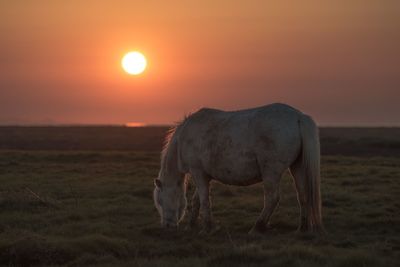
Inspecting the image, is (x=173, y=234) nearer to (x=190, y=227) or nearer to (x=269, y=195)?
(x=190, y=227)

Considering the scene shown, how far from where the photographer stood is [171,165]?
38.4ft

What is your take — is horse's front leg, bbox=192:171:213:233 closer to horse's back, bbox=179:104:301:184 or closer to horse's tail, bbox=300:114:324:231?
horse's back, bbox=179:104:301:184

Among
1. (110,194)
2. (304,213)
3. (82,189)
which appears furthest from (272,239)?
(82,189)

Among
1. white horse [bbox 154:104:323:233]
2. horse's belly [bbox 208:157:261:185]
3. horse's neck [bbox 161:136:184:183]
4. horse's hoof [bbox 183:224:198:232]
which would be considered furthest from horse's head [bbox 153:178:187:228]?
horse's belly [bbox 208:157:261:185]

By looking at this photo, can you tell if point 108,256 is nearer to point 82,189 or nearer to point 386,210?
point 386,210

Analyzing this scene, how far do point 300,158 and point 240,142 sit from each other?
1.16 metres

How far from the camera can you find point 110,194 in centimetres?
1667

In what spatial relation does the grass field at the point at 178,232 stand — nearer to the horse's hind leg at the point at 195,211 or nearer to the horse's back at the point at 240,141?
the horse's hind leg at the point at 195,211

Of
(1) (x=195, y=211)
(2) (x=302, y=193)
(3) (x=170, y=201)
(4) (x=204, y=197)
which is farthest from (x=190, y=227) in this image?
(2) (x=302, y=193)

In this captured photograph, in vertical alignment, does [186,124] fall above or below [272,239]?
above

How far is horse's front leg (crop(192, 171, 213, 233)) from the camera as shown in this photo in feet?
35.7

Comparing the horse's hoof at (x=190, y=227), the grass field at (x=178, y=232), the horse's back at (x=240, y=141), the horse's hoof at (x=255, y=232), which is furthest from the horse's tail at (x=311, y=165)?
the horse's hoof at (x=190, y=227)

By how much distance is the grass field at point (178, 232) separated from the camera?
26.6 ft

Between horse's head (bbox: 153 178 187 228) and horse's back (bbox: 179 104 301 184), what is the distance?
520 millimetres
